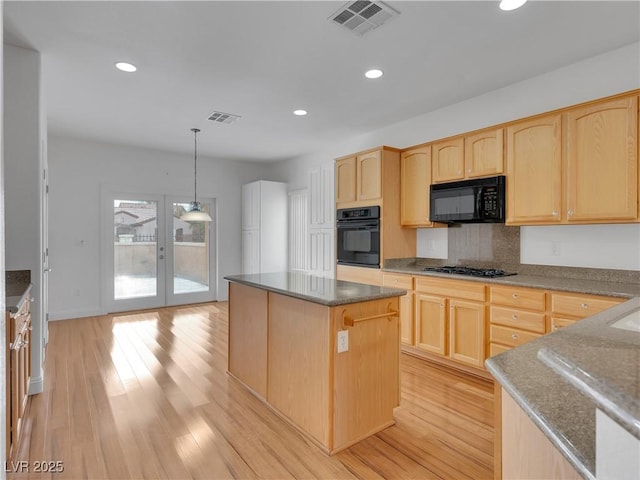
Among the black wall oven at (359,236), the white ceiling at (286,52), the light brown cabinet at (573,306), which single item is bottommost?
the light brown cabinet at (573,306)

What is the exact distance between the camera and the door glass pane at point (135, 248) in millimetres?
6059

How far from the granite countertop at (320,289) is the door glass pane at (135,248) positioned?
151 inches

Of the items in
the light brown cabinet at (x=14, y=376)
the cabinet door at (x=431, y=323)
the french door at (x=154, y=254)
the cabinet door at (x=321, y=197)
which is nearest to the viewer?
the light brown cabinet at (x=14, y=376)

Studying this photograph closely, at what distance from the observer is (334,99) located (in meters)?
3.94

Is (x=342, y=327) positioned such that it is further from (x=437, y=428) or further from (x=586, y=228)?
(x=586, y=228)

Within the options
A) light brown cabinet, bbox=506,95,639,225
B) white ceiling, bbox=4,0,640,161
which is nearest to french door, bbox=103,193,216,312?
white ceiling, bbox=4,0,640,161

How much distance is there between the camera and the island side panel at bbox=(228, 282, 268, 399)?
111 inches

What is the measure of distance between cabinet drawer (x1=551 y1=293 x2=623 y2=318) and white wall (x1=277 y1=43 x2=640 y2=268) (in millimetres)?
622

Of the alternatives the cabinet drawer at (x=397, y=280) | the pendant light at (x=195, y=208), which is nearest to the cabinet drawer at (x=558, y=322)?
the cabinet drawer at (x=397, y=280)

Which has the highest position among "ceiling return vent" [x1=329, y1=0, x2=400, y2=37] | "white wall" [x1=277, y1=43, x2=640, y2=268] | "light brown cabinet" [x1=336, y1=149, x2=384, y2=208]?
"ceiling return vent" [x1=329, y1=0, x2=400, y2=37]

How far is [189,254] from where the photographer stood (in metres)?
6.77

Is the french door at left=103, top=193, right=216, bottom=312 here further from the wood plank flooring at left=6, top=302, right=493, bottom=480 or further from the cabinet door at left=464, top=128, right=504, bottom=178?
the cabinet door at left=464, top=128, right=504, bottom=178

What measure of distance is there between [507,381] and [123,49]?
3.38 metres

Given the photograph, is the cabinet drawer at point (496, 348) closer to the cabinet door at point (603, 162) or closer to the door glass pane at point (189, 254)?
the cabinet door at point (603, 162)
